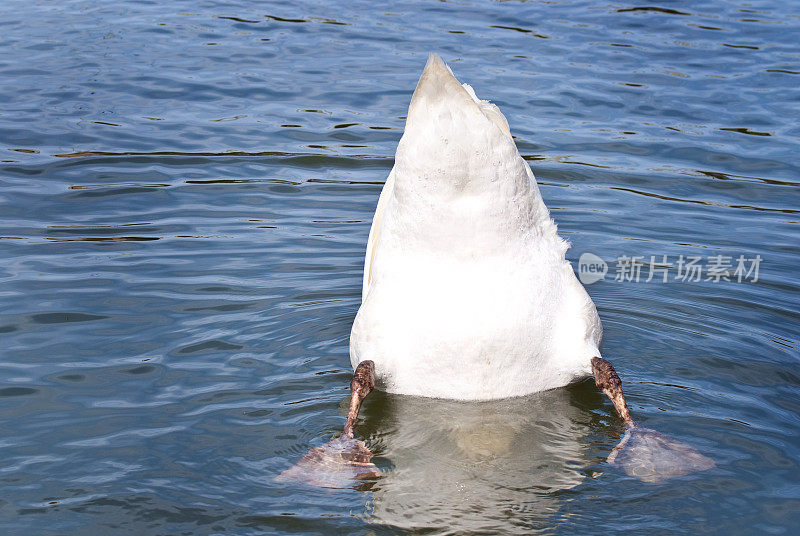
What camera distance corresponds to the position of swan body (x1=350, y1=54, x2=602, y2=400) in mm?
4680

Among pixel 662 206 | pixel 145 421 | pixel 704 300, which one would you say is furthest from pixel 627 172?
pixel 145 421

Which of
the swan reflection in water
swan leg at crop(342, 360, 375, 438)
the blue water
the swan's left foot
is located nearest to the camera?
the swan reflection in water

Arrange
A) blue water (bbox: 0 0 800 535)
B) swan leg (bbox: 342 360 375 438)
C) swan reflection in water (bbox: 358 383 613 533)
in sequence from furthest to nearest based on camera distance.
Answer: swan leg (bbox: 342 360 375 438), blue water (bbox: 0 0 800 535), swan reflection in water (bbox: 358 383 613 533)

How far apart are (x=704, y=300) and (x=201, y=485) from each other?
3792mm

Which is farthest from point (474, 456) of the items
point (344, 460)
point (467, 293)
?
point (467, 293)

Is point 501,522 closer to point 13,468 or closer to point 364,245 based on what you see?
point 13,468

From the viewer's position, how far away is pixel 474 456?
4855 mm

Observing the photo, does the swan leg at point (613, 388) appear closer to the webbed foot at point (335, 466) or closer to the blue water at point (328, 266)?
the blue water at point (328, 266)

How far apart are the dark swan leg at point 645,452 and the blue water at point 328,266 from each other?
84 millimetres

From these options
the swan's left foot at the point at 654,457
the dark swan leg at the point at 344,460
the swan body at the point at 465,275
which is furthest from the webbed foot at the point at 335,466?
the swan's left foot at the point at 654,457

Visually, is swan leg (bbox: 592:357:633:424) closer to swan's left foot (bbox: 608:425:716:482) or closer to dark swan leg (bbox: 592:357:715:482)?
dark swan leg (bbox: 592:357:715:482)

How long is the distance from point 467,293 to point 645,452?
112 cm

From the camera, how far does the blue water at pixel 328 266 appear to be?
4.47 meters

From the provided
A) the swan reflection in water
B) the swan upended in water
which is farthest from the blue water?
the swan upended in water
